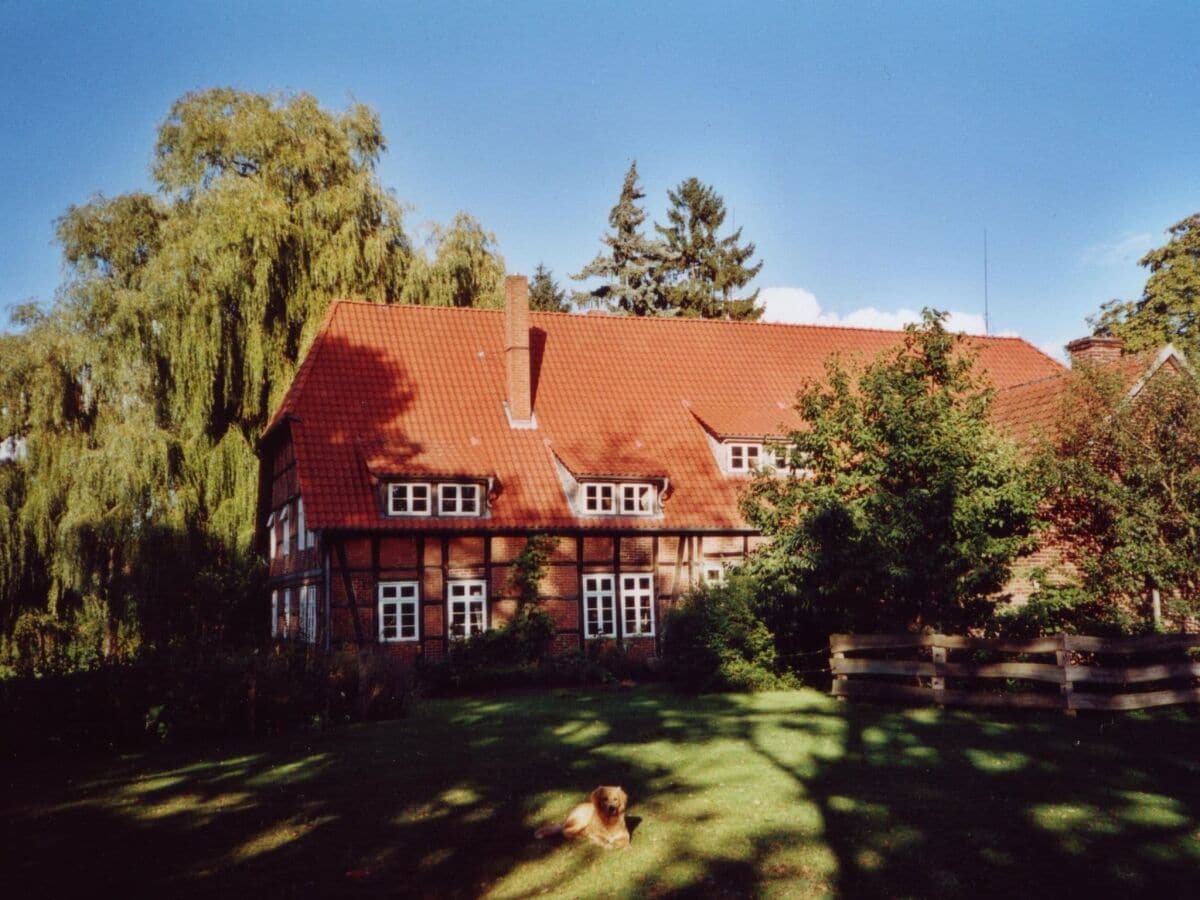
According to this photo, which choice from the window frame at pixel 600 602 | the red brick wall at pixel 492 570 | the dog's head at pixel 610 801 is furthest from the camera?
the window frame at pixel 600 602

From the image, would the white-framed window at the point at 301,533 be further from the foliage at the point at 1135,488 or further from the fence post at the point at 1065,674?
the fence post at the point at 1065,674

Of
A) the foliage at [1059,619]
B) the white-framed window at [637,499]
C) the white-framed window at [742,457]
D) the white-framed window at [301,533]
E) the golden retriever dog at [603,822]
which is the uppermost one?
the white-framed window at [742,457]

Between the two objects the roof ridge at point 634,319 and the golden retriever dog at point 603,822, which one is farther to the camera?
the roof ridge at point 634,319

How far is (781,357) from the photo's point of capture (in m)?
30.0

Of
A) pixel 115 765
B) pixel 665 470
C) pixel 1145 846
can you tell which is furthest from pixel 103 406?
pixel 1145 846

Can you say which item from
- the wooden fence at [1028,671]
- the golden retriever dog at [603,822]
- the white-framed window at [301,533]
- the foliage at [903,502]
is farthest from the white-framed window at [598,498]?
the golden retriever dog at [603,822]

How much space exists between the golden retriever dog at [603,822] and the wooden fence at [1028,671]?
25.4 feet

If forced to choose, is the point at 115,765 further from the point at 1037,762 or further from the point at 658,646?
the point at 658,646

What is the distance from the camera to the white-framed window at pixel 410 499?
22.7m

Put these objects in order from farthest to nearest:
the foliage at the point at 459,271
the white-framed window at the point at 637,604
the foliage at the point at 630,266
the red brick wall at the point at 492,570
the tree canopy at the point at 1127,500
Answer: the foliage at the point at 630,266 → the foliage at the point at 459,271 → the white-framed window at the point at 637,604 → the red brick wall at the point at 492,570 → the tree canopy at the point at 1127,500

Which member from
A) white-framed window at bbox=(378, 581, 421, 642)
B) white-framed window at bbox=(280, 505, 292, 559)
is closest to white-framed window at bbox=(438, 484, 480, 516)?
white-framed window at bbox=(378, 581, 421, 642)

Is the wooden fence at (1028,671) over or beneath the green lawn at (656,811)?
over

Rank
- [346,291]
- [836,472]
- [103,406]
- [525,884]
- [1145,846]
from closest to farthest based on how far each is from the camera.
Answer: [525,884] → [1145,846] → [836,472] → [103,406] → [346,291]

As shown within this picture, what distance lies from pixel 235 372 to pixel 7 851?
805 inches
